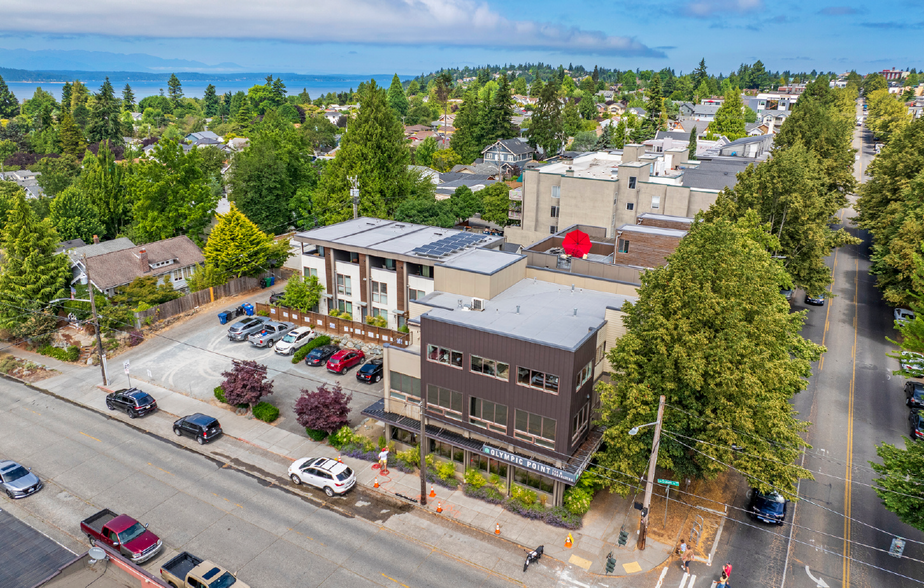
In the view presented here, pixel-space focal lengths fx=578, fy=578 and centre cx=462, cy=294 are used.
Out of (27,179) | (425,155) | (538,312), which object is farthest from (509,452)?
(27,179)

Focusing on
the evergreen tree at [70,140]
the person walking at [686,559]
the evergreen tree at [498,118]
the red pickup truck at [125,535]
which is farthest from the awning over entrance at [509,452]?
the evergreen tree at [70,140]

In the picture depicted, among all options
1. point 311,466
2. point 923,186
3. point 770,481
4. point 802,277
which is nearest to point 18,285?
point 311,466

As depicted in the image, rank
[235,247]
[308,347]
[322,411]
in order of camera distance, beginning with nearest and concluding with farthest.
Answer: [322,411]
[308,347]
[235,247]

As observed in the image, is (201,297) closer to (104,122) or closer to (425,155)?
(425,155)

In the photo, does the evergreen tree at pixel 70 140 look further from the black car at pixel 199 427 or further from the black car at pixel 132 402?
the black car at pixel 199 427

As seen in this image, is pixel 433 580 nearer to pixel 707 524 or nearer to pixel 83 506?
pixel 707 524

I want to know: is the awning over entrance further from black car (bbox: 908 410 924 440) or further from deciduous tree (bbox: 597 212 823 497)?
black car (bbox: 908 410 924 440)

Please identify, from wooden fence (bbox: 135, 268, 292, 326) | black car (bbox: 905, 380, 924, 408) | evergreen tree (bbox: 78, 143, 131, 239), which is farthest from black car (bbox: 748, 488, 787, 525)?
evergreen tree (bbox: 78, 143, 131, 239)
